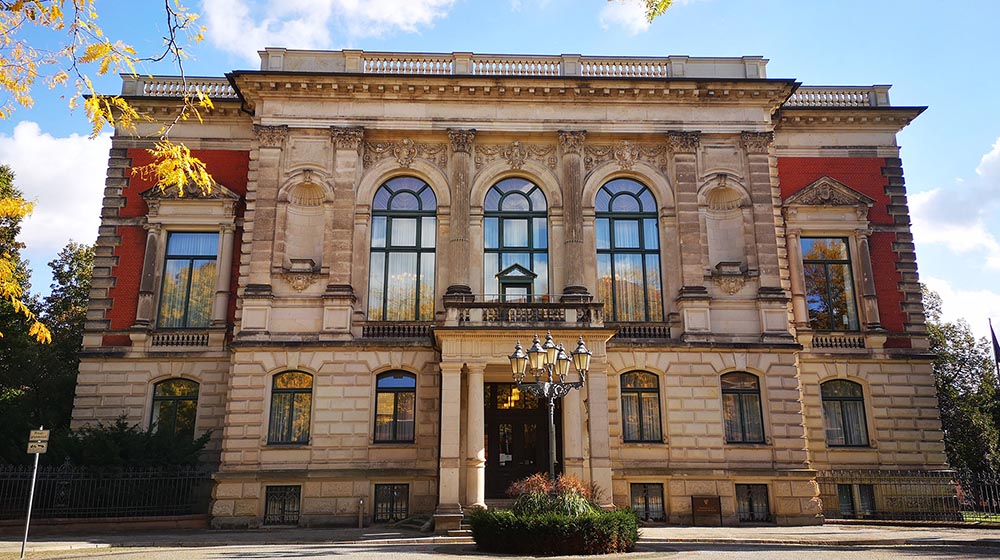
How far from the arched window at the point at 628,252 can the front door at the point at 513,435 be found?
4.63 meters

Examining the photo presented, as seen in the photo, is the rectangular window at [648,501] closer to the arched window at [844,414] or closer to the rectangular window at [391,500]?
the arched window at [844,414]

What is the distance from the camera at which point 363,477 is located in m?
24.1

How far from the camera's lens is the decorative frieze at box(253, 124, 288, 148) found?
27156mm

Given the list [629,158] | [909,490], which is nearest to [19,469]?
[629,158]

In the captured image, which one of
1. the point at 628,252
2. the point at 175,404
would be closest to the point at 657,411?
the point at 628,252

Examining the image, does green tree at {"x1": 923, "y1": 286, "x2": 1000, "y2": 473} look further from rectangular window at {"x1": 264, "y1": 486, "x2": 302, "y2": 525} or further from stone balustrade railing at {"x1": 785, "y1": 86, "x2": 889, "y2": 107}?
rectangular window at {"x1": 264, "y1": 486, "x2": 302, "y2": 525}

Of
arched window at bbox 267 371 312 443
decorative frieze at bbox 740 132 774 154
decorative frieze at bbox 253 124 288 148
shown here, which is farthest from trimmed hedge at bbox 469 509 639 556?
decorative frieze at bbox 253 124 288 148

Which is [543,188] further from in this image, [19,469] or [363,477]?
[19,469]

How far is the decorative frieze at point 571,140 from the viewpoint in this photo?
27.7 m

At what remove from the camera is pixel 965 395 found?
1623 inches

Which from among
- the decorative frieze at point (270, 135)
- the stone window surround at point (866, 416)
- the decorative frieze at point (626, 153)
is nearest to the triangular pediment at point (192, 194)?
the decorative frieze at point (270, 135)

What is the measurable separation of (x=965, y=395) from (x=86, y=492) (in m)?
44.3

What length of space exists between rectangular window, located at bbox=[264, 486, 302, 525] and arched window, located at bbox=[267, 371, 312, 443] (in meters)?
1.64

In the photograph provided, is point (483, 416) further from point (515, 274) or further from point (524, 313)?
point (515, 274)
